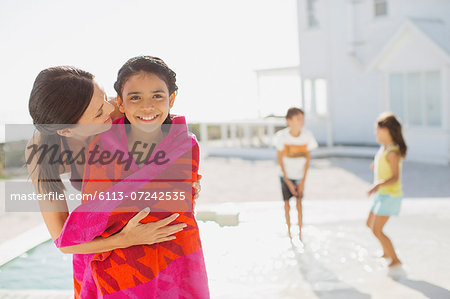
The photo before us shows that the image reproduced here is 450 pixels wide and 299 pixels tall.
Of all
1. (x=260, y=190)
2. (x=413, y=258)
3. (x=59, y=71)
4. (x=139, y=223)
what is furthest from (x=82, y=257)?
(x=260, y=190)

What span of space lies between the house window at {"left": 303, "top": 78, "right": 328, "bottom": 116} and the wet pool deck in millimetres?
8669

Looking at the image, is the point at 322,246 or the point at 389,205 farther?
the point at 322,246

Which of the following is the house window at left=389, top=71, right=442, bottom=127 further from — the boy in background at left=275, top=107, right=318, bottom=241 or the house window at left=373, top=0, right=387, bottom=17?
the boy in background at left=275, top=107, right=318, bottom=241

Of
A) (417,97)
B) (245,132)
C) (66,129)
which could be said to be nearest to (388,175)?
(66,129)

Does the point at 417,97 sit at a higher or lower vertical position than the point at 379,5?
lower

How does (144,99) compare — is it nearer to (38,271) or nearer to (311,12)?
(38,271)

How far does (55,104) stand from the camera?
1.93 meters

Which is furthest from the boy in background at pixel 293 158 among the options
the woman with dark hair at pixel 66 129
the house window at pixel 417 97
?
the house window at pixel 417 97

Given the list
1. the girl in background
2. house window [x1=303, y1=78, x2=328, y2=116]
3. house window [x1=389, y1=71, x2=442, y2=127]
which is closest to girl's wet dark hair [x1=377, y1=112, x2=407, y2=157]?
the girl in background

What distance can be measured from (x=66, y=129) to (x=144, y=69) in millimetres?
423

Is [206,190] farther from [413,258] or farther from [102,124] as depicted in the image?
[102,124]

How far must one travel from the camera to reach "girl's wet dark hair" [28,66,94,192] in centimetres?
192

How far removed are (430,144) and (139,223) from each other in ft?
43.5

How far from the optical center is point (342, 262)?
215 inches
